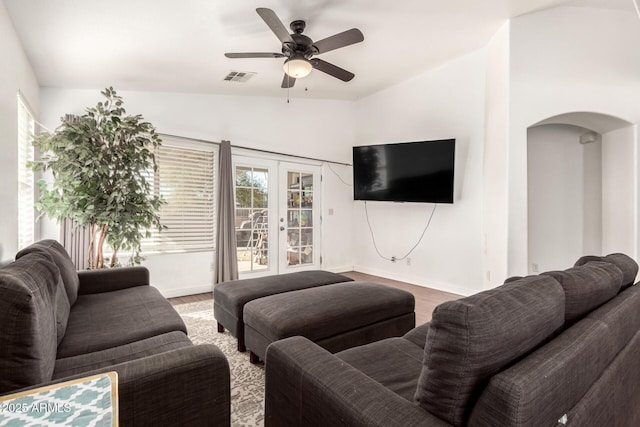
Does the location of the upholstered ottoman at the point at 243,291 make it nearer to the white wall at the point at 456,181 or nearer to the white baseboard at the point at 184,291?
the white baseboard at the point at 184,291

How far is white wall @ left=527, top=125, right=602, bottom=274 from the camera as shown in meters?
4.27

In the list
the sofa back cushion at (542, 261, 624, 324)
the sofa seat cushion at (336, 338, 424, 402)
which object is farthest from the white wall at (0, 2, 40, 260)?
the sofa back cushion at (542, 261, 624, 324)

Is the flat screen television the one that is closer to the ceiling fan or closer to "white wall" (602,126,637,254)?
"white wall" (602,126,637,254)

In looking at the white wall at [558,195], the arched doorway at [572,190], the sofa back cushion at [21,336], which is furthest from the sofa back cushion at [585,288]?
the white wall at [558,195]

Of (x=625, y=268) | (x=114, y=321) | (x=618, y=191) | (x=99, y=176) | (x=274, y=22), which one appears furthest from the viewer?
(x=618, y=191)

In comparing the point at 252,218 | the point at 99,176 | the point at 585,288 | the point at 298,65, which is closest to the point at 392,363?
the point at 585,288

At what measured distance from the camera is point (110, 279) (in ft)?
9.09

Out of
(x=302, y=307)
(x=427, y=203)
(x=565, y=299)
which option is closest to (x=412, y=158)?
(x=427, y=203)

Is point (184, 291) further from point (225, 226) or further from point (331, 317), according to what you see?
point (331, 317)

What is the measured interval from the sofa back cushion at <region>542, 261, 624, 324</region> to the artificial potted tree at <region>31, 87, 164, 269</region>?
10.6ft

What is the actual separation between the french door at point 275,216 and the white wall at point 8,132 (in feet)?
8.50

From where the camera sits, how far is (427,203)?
4812 mm

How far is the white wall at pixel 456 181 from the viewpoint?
4270mm

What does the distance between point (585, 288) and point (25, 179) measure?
14.3 ft
